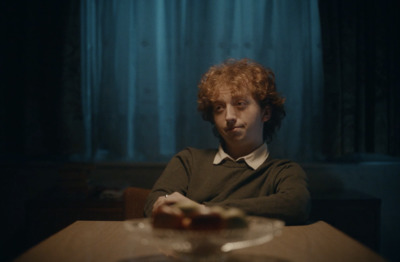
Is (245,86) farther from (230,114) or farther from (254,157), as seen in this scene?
(254,157)

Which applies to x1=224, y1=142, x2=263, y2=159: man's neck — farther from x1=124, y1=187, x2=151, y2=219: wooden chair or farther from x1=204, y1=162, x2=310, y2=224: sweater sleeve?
x1=124, y1=187, x2=151, y2=219: wooden chair

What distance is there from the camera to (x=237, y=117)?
147cm

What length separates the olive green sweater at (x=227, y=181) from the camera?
132 centimetres

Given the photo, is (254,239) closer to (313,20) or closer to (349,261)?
(349,261)

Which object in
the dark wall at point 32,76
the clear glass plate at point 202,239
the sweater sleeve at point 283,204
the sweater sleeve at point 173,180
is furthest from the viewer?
the dark wall at point 32,76

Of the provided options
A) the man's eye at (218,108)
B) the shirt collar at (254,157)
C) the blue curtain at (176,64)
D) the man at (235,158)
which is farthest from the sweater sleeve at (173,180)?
the blue curtain at (176,64)

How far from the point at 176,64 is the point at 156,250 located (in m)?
1.69

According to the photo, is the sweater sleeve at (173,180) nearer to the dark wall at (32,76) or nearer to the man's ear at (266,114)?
the man's ear at (266,114)

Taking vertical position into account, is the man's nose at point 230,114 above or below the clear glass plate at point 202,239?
above

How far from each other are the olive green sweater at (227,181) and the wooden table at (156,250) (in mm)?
223

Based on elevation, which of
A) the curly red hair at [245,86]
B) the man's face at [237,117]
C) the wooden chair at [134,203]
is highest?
the curly red hair at [245,86]

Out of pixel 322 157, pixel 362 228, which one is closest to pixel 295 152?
pixel 322 157

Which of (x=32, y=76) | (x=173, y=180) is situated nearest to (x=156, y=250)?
(x=173, y=180)

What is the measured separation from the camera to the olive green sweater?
1.32 m
